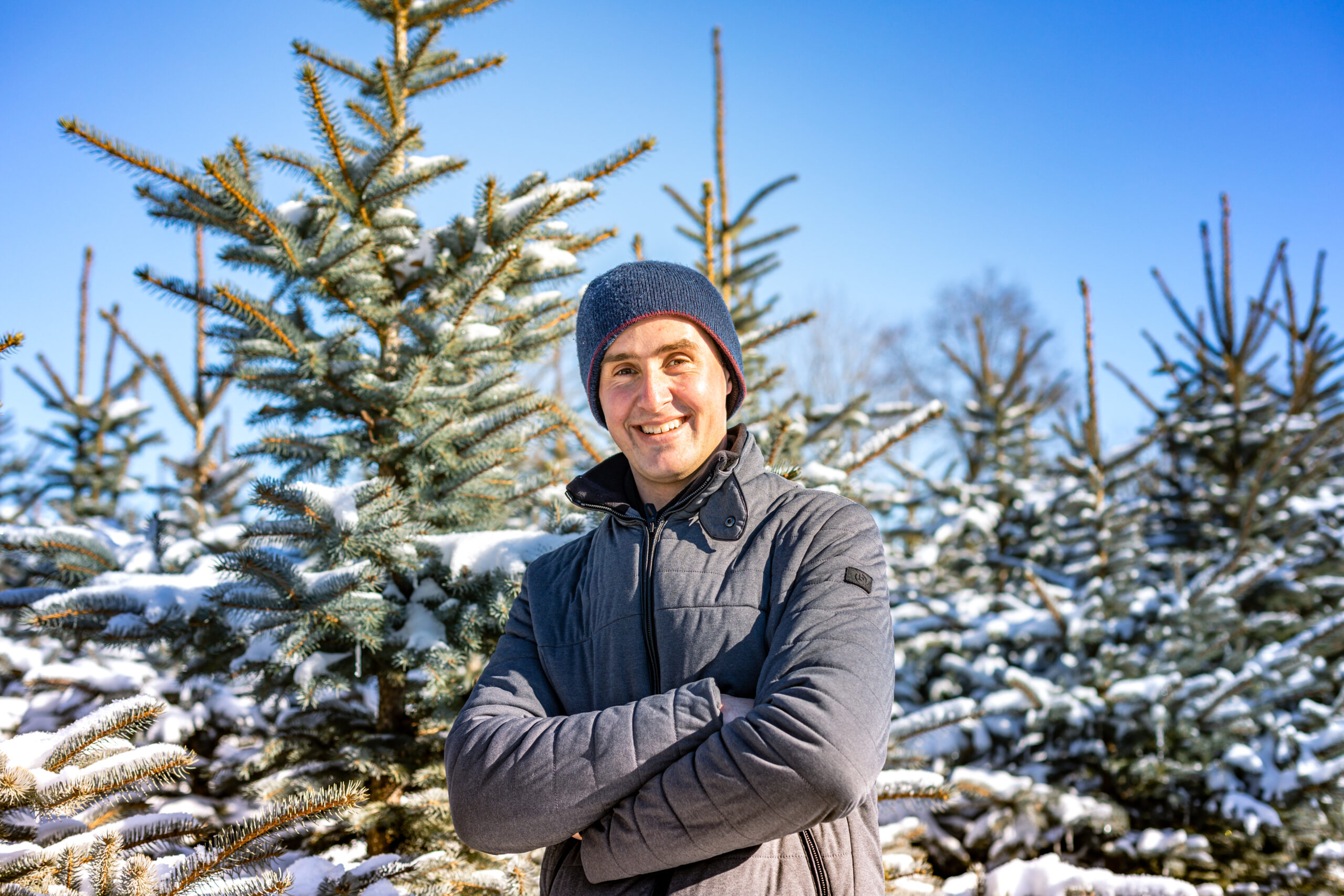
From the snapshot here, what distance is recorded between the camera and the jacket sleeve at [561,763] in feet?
4.81

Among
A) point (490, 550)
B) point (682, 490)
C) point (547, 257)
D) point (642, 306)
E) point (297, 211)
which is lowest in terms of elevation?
point (490, 550)

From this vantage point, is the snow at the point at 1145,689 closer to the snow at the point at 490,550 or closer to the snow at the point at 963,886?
the snow at the point at 963,886

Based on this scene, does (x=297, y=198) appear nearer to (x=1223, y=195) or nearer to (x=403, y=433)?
(x=403, y=433)

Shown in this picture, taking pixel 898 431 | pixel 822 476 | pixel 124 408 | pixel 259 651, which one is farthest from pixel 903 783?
pixel 124 408

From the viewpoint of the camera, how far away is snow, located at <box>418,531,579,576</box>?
2.82 metres

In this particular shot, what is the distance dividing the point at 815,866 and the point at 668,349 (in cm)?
115

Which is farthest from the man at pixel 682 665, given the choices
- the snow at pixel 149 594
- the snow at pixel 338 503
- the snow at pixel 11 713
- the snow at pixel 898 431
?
the snow at pixel 11 713

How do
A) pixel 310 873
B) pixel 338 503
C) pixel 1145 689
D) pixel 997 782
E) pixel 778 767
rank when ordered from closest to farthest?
pixel 778 767 < pixel 310 873 < pixel 338 503 < pixel 997 782 < pixel 1145 689

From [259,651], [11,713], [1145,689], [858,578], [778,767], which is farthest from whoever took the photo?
[1145,689]

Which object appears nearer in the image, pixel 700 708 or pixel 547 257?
pixel 700 708

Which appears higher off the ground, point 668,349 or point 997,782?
point 668,349

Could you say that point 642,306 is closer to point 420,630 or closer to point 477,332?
point 477,332

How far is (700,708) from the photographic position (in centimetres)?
149

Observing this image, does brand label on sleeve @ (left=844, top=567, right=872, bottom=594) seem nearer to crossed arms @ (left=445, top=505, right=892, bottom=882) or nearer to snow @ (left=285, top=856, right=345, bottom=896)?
crossed arms @ (left=445, top=505, right=892, bottom=882)
